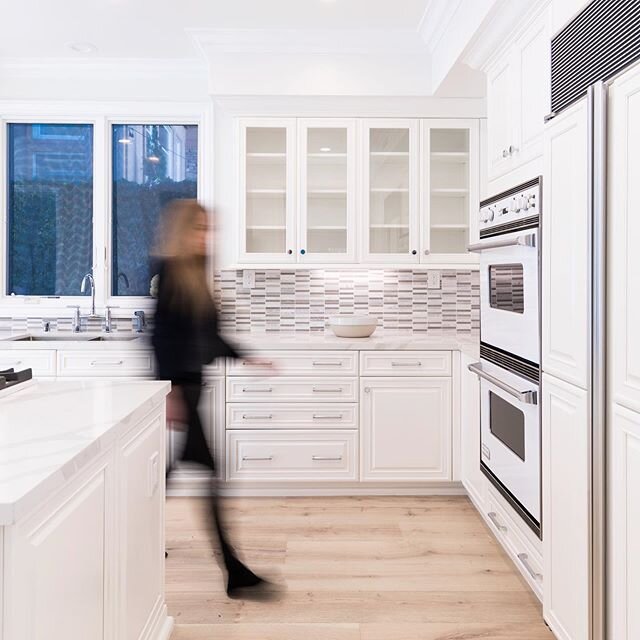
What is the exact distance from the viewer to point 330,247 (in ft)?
12.2

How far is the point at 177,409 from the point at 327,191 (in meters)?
1.84

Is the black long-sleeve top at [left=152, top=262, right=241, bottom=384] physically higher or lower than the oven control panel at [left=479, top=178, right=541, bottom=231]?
lower

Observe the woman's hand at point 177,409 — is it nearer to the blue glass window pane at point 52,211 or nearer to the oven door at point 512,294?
the oven door at point 512,294

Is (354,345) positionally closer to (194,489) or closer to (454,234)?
(454,234)

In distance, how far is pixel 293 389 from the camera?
11.4 feet

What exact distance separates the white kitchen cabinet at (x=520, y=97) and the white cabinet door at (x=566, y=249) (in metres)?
0.41

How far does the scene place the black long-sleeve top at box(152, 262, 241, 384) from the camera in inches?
95.7

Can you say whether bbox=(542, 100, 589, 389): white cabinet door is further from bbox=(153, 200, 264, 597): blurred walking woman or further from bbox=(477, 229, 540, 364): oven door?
bbox=(153, 200, 264, 597): blurred walking woman

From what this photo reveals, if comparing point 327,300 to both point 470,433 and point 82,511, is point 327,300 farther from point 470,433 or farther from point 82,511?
point 82,511

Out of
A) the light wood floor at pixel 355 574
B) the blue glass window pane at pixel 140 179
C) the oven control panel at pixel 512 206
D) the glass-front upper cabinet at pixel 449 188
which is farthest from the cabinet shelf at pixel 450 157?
the light wood floor at pixel 355 574

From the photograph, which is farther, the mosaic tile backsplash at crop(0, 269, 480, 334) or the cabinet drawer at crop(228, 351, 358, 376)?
the mosaic tile backsplash at crop(0, 269, 480, 334)

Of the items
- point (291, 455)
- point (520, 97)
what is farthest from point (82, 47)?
point (291, 455)

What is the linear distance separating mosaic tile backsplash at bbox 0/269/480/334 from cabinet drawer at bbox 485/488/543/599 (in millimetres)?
1533

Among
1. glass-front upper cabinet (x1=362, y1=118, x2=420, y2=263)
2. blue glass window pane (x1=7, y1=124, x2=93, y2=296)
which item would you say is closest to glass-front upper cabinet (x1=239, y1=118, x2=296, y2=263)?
glass-front upper cabinet (x1=362, y1=118, x2=420, y2=263)
